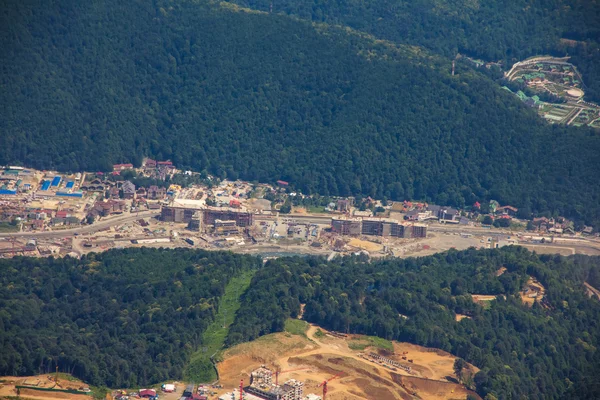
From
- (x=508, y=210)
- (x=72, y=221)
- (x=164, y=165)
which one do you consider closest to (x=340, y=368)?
(x=72, y=221)

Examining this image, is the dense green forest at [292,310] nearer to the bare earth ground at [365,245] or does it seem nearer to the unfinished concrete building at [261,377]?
the bare earth ground at [365,245]

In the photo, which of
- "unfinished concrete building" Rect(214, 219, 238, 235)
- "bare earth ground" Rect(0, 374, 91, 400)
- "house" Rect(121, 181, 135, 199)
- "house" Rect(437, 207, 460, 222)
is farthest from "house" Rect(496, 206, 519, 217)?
"bare earth ground" Rect(0, 374, 91, 400)

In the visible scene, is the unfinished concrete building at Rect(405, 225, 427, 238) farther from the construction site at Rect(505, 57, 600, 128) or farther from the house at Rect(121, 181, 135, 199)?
the house at Rect(121, 181, 135, 199)

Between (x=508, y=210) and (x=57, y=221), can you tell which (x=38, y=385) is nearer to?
(x=57, y=221)

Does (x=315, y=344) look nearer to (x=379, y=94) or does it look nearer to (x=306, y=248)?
(x=306, y=248)

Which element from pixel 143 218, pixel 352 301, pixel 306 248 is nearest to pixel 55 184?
pixel 143 218

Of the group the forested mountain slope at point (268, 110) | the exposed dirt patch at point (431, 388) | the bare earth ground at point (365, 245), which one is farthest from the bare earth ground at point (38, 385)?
the forested mountain slope at point (268, 110)

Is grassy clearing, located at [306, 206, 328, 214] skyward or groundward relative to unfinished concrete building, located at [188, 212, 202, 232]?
skyward
